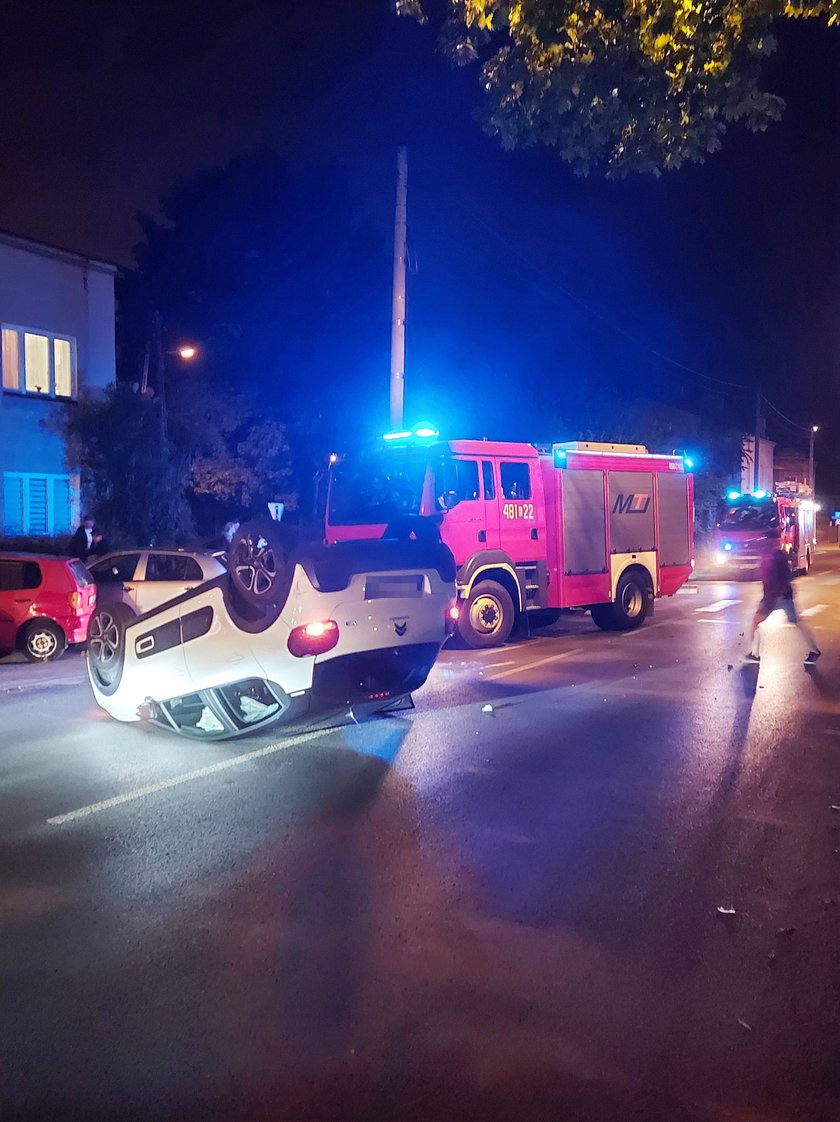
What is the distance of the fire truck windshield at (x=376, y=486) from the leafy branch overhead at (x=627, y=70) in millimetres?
6429

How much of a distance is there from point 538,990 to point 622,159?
6124 mm

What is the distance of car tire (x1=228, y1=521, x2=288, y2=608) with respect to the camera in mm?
7129

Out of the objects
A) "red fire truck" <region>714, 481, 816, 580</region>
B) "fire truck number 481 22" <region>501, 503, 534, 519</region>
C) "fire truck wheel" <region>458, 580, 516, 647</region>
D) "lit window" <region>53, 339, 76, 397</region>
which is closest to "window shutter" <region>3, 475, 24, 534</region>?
"lit window" <region>53, 339, 76, 397</region>

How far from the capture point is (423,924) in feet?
15.2

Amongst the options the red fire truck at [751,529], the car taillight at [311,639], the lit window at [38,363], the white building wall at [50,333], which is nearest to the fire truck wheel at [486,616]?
the car taillight at [311,639]

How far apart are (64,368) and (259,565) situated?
54.4ft

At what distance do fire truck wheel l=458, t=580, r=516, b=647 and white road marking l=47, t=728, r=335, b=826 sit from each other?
Answer: 5634mm

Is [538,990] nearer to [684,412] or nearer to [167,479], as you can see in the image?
[167,479]

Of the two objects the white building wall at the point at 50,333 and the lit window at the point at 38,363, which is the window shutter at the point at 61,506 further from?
the lit window at the point at 38,363

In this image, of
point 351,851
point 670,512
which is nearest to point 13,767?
point 351,851

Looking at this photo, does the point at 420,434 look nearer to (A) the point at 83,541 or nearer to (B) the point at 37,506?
(A) the point at 83,541

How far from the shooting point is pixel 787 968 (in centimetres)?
425

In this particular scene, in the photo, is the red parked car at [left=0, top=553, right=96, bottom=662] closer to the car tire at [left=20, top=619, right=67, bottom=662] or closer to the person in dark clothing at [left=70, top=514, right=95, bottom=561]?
the car tire at [left=20, top=619, right=67, bottom=662]

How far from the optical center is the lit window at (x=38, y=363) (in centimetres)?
2078
